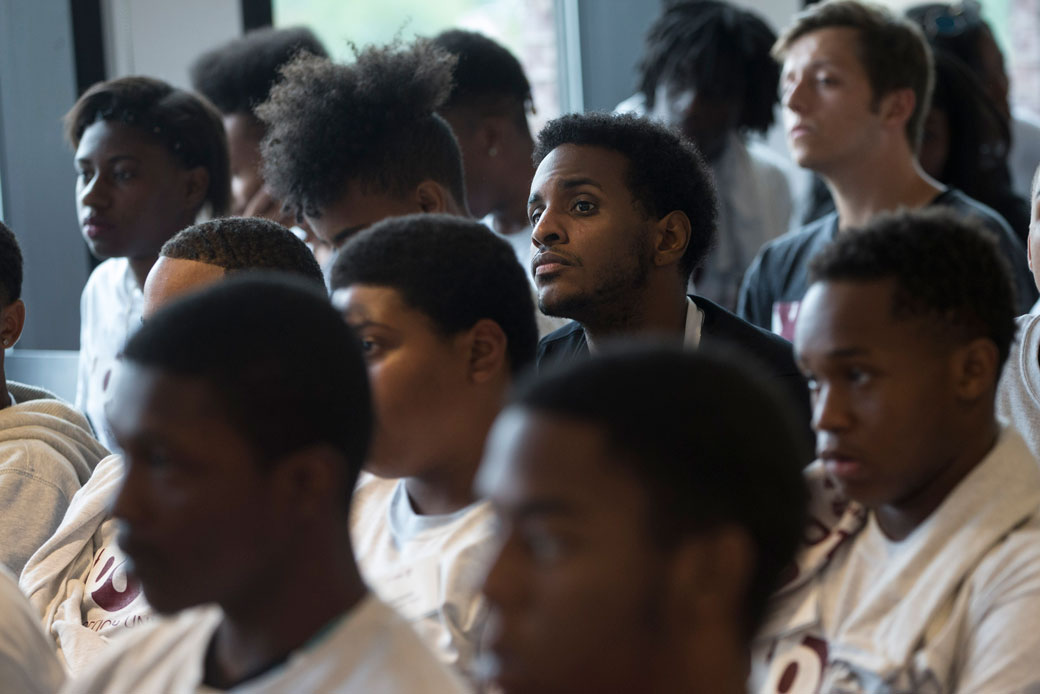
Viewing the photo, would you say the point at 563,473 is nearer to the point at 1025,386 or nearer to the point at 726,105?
the point at 1025,386

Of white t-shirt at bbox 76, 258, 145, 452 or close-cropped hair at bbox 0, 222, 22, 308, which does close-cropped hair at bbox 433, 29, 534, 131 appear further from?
close-cropped hair at bbox 0, 222, 22, 308

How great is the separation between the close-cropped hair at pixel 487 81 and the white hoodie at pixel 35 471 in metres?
1.32

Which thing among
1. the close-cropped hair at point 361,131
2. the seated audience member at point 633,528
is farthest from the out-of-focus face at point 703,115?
the seated audience member at point 633,528

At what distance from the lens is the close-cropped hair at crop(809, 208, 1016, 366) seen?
140 cm

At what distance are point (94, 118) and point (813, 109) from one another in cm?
175

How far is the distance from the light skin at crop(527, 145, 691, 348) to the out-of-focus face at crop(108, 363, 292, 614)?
1.04 metres

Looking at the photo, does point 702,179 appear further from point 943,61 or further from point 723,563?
point 943,61

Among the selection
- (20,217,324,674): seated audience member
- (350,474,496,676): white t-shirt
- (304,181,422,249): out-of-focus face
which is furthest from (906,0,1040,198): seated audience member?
(350,474,496,676): white t-shirt

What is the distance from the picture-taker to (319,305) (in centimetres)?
118

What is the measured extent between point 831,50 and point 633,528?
8.37 feet

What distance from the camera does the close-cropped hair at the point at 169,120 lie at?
2980mm

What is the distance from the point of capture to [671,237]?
7.12 ft

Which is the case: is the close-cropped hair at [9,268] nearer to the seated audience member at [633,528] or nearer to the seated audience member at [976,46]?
the seated audience member at [633,528]

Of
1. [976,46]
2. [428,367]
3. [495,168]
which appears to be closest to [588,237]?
[428,367]
